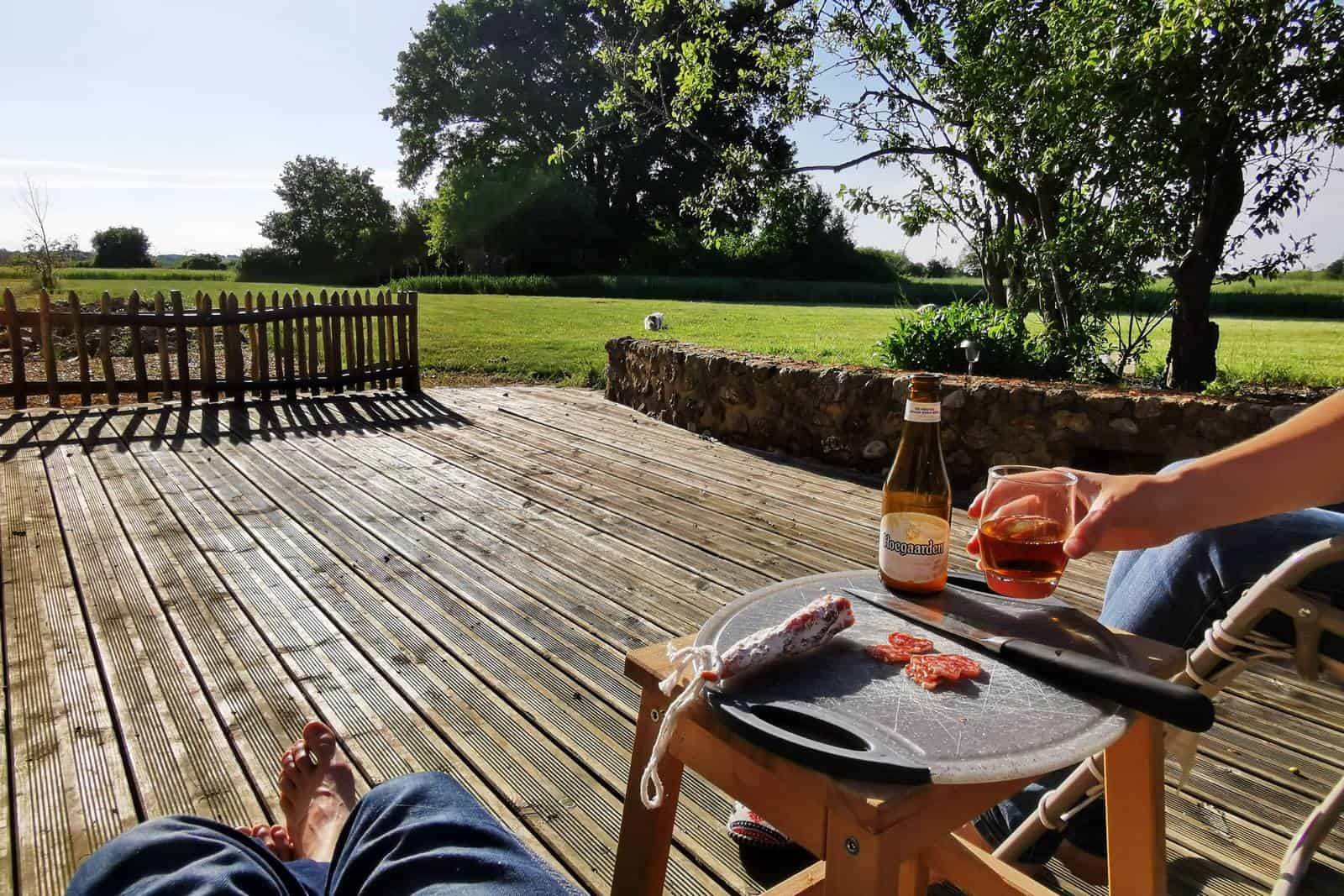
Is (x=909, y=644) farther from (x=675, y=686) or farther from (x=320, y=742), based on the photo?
(x=320, y=742)

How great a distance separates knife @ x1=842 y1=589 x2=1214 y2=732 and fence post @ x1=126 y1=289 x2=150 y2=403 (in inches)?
296

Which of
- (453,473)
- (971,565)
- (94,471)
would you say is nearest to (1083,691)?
(971,565)

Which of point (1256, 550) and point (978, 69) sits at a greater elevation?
point (978, 69)

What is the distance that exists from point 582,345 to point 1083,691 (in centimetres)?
1136

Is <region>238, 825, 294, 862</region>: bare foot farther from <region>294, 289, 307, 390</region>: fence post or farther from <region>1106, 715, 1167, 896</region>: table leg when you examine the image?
<region>294, 289, 307, 390</region>: fence post

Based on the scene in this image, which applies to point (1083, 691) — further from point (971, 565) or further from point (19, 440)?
point (19, 440)

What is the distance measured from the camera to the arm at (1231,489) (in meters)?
1.04

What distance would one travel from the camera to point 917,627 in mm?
1179

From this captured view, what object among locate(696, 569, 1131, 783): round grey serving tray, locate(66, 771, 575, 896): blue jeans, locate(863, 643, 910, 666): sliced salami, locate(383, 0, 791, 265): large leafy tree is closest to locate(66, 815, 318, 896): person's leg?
locate(66, 771, 575, 896): blue jeans

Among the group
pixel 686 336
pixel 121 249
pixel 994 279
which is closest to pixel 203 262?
pixel 121 249

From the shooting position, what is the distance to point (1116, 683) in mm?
940

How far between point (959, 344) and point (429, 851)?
5.59 m

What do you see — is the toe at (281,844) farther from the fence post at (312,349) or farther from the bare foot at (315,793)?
the fence post at (312,349)

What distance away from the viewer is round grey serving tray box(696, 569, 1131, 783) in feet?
2.82
